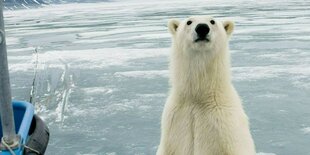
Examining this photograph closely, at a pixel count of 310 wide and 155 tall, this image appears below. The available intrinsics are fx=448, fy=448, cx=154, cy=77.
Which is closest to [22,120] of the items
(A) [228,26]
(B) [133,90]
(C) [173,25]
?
(C) [173,25]

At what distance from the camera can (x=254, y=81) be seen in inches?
331

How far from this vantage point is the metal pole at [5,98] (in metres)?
Result: 2.22

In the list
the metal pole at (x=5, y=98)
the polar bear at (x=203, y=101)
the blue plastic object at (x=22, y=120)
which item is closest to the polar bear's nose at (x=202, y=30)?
the polar bear at (x=203, y=101)

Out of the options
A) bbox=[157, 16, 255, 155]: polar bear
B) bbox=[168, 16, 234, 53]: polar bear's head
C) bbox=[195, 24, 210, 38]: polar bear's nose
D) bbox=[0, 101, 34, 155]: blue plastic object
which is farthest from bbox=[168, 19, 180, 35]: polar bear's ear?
bbox=[0, 101, 34, 155]: blue plastic object

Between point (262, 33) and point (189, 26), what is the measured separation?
14.3 meters

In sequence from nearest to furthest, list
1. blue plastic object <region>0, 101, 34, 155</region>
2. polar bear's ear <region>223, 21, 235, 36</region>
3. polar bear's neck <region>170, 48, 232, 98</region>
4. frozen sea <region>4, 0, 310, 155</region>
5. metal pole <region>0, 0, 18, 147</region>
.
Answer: metal pole <region>0, 0, 18, 147</region> → blue plastic object <region>0, 101, 34, 155</region> → polar bear's neck <region>170, 48, 232, 98</region> → polar bear's ear <region>223, 21, 235, 36</region> → frozen sea <region>4, 0, 310, 155</region>

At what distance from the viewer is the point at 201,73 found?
2.68 meters

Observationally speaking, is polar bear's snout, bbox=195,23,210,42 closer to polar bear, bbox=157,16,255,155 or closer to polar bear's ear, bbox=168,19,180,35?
polar bear, bbox=157,16,255,155

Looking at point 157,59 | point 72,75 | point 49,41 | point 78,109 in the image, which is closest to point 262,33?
point 157,59

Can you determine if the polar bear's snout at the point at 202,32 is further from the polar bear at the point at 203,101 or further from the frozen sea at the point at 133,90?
the frozen sea at the point at 133,90

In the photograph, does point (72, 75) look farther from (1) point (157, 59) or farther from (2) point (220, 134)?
(2) point (220, 134)

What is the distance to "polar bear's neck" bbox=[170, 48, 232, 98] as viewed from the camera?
266 cm

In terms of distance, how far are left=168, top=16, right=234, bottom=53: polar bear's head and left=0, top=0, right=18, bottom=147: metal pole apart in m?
1.03

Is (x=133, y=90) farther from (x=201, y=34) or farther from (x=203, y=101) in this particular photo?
(x=201, y=34)
